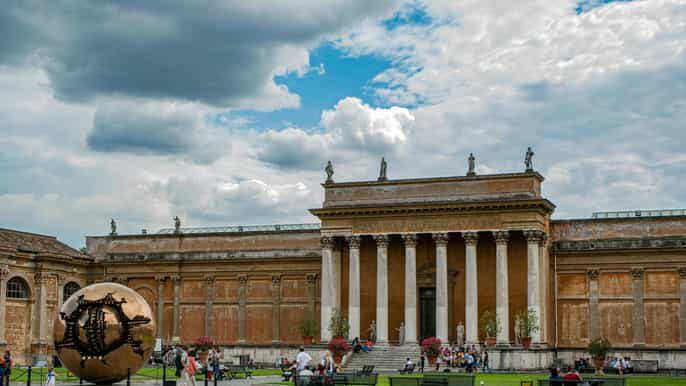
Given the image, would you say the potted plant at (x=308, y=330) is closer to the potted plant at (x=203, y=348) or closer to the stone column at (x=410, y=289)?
the potted plant at (x=203, y=348)

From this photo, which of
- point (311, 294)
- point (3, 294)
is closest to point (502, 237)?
point (311, 294)

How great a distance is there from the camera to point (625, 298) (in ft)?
182

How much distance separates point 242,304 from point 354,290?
10682 millimetres

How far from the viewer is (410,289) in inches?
2201

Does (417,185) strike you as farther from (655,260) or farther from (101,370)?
(101,370)

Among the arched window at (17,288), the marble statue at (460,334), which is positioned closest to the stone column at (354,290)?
the marble statue at (460,334)

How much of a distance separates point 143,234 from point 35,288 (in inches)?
359

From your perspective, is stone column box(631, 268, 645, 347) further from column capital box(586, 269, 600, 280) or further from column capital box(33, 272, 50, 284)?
column capital box(33, 272, 50, 284)

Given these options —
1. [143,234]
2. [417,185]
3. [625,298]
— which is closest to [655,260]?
[625,298]

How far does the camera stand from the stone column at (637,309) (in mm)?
54812

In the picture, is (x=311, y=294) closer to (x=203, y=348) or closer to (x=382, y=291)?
(x=382, y=291)

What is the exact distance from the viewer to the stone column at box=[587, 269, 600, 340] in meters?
56.0

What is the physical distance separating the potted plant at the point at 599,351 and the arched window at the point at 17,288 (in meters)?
33.9

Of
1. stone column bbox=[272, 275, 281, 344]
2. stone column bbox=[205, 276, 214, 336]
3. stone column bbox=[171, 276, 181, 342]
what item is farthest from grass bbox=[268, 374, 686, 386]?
stone column bbox=[171, 276, 181, 342]
